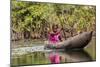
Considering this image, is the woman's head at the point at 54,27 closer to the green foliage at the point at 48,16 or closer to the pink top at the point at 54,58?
the green foliage at the point at 48,16

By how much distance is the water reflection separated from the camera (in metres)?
2.49

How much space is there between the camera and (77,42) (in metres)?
2.61

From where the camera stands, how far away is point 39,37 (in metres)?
Answer: 2.43

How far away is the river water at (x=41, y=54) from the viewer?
232 cm

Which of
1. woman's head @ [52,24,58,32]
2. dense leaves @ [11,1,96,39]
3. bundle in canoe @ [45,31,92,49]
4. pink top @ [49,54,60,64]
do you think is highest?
dense leaves @ [11,1,96,39]

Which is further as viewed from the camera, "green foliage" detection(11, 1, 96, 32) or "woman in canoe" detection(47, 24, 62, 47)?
"woman in canoe" detection(47, 24, 62, 47)

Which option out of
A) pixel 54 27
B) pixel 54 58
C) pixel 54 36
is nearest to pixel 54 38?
pixel 54 36

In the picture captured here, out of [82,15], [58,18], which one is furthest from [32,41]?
[82,15]

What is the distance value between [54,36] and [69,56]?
311 mm

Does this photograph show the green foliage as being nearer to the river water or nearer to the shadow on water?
the river water

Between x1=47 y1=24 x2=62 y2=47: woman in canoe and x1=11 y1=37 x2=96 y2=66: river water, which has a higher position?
x1=47 y1=24 x2=62 y2=47: woman in canoe

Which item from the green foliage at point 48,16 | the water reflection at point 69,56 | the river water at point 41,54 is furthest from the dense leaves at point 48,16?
the water reflection at point 69,56

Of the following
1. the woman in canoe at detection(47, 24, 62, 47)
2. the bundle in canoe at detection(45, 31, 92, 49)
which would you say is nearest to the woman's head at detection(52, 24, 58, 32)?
the woman in canoe at detection(47, 24, 62, 47)

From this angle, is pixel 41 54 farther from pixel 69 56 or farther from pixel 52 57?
pixel 69 56
